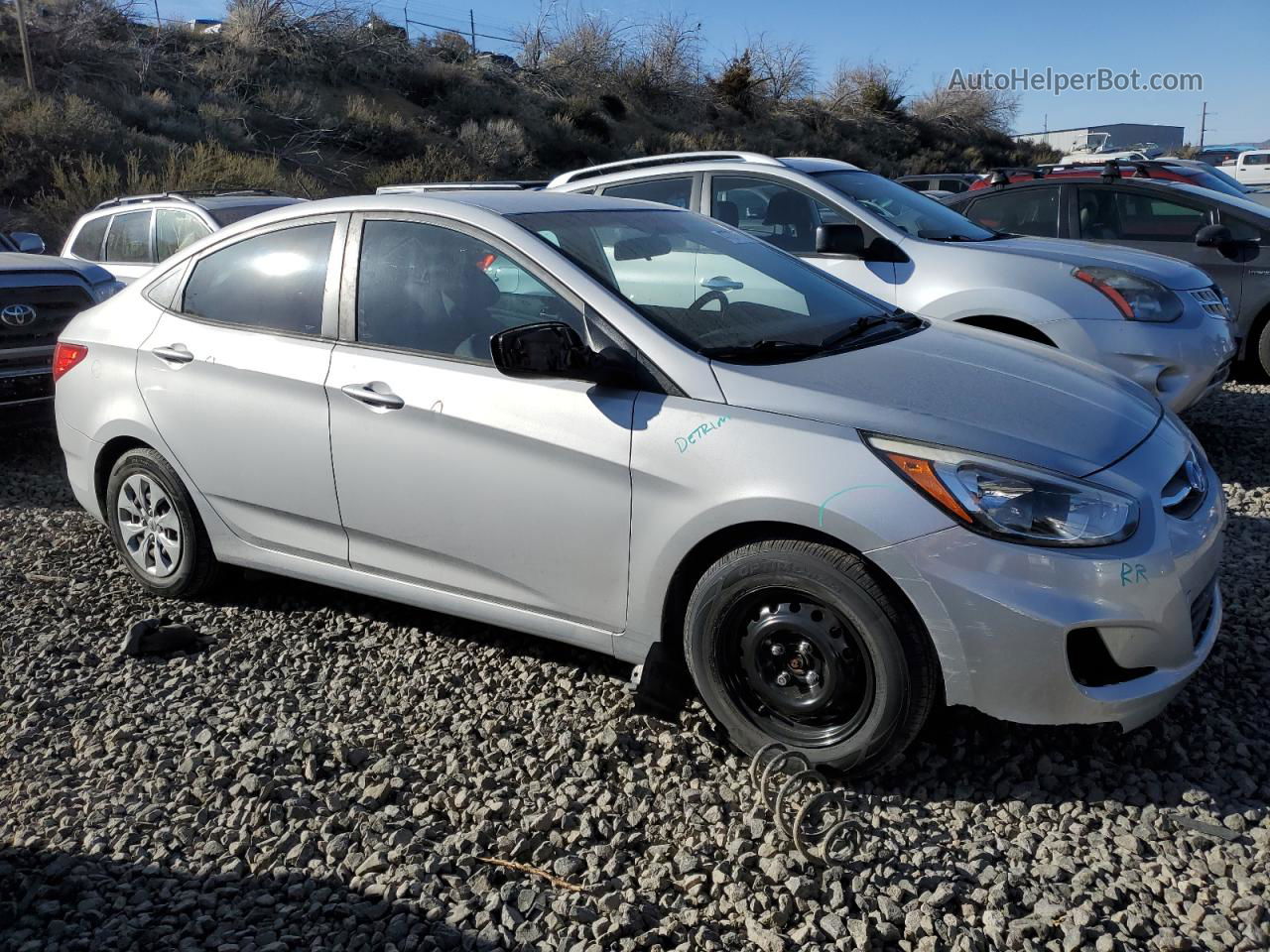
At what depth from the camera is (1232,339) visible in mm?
6684

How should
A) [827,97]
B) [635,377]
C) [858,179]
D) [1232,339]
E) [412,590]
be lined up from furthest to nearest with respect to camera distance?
[827,97] → [858,179] → [1232,339] → [412,590] → [635,377]

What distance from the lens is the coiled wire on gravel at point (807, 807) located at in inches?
118

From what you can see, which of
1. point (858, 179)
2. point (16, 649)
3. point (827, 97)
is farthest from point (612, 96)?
point (16, 649)

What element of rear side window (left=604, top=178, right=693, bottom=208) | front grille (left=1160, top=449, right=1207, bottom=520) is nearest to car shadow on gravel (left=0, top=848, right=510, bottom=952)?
front grille (left=1160, top=449, right=1207, bottom=520)

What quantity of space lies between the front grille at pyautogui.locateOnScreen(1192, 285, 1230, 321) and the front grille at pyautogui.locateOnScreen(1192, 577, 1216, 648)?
3.58 metres

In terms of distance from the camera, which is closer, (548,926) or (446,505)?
(548,926)

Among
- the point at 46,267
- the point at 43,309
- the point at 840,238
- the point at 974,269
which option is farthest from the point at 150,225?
the point at 974,269

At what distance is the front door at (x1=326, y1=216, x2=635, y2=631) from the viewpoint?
356 centimetres

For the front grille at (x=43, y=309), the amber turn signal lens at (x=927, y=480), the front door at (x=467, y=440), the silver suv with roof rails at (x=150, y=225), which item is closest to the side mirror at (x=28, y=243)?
the silver suv with roof rails at (x=150, y=225)

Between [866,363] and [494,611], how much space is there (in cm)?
153

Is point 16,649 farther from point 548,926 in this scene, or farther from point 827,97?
point 827,97

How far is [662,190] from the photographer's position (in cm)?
751

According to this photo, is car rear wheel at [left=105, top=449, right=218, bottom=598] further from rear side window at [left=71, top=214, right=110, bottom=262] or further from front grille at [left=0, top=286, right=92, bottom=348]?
rear side window at [left=71, top=214, right=110, bottom=262]

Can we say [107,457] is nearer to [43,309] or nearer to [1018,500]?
[43,309]
